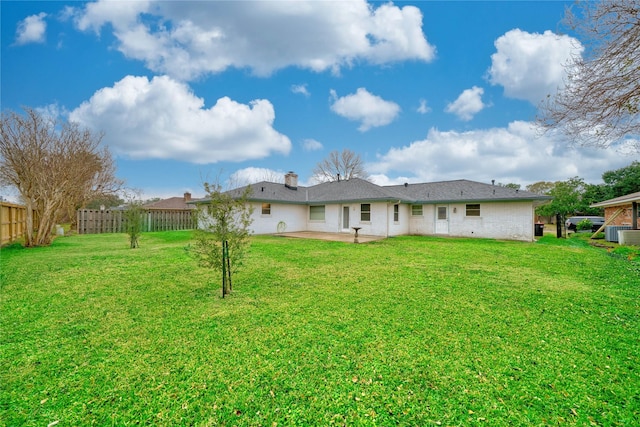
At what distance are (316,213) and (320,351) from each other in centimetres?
1639

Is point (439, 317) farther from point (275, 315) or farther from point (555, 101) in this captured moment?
point (555, 101)

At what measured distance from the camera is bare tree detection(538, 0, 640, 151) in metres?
5.20

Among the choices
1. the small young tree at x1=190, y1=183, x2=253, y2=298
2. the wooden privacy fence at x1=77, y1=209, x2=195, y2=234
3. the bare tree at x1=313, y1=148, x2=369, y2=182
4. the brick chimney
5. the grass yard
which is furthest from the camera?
the bare tree at x1=313, y1=148, x2=369, y2=182

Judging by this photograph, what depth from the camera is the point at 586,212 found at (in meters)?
34.7

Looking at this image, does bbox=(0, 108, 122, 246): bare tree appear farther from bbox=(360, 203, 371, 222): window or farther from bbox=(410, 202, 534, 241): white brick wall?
bbox=(410, 202, 534, 241): white brick wall

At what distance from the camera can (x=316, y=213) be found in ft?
64.1

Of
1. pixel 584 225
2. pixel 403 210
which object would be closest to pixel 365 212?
pixel 403 210

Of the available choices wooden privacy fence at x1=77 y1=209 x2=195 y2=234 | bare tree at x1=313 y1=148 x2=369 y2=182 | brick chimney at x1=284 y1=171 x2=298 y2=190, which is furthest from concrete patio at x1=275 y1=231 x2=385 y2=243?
bare tree at x1=313 y1=148 x2=369 y2=182

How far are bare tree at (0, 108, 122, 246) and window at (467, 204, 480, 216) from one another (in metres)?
21.2

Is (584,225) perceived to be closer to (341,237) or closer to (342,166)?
(341,237)

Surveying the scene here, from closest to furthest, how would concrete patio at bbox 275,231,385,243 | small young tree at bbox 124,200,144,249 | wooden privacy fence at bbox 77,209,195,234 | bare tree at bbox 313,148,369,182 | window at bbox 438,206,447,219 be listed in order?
small young tree at bbox 124,200,144,249, concrete patio at bbox 275,231,385,243, window at bbox 438,206,447,219, wooden privacy fence at bbox 77,209,195,234, bare tree at bbox 313,148,369,182

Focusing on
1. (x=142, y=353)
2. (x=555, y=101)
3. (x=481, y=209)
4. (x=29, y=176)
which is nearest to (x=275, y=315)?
(x=142, y=353)

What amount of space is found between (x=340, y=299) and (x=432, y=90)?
44.8 feet

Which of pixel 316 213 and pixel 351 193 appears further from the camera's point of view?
pixel 316 213
